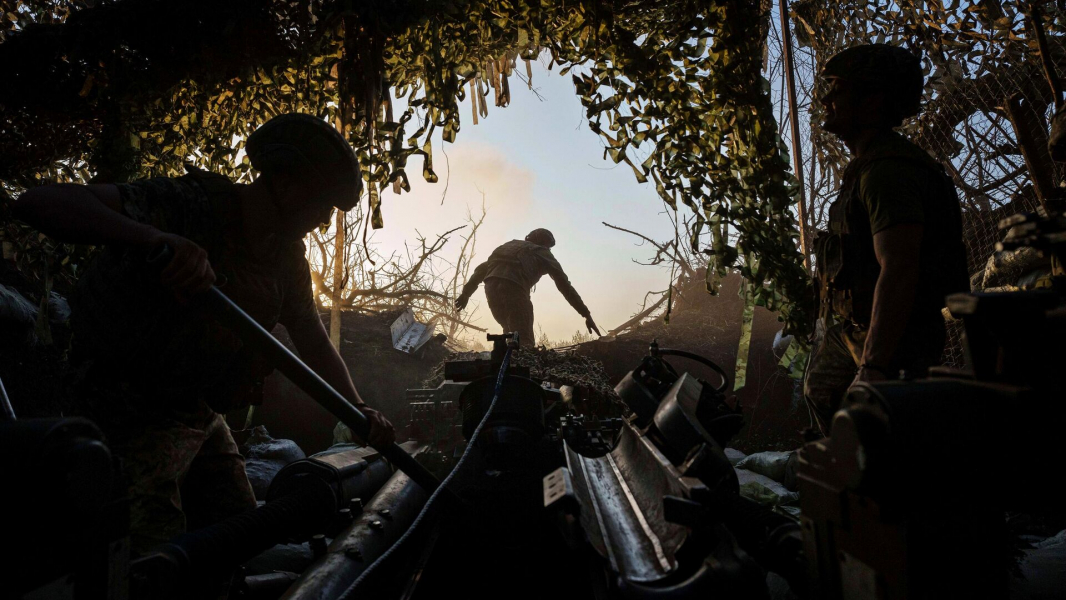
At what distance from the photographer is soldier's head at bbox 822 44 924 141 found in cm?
268

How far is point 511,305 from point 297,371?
6.74 meters

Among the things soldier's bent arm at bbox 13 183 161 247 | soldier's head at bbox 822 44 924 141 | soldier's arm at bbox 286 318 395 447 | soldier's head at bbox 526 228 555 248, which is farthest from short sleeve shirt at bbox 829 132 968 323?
soldier's head at bbox 526 228 555 248

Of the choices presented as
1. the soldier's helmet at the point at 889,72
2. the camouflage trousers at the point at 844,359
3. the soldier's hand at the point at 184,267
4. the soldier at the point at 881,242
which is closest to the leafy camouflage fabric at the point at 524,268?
the camouflage trousers at the point at 844,359

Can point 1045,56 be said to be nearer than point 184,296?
No

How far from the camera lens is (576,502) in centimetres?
136

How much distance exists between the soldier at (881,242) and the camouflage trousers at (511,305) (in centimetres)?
601

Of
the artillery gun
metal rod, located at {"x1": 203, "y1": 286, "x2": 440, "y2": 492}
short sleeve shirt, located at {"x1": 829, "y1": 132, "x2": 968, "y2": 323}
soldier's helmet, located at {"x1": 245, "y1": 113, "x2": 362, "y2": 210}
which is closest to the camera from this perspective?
the artillery gun

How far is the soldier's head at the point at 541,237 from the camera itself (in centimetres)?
946

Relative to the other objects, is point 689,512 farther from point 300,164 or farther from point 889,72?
point 889,72

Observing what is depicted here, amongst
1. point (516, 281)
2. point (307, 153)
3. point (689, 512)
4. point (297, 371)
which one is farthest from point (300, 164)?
point (516, 281)

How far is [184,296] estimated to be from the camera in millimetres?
1801

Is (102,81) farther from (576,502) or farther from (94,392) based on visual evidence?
(576,502)

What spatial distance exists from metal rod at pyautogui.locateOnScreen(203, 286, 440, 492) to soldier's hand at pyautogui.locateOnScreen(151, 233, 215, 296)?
0.26 feet

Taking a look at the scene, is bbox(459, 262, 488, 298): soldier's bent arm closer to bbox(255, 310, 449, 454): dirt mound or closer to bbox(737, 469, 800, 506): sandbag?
bbox(255, 310, 449, 454): dirt mound
